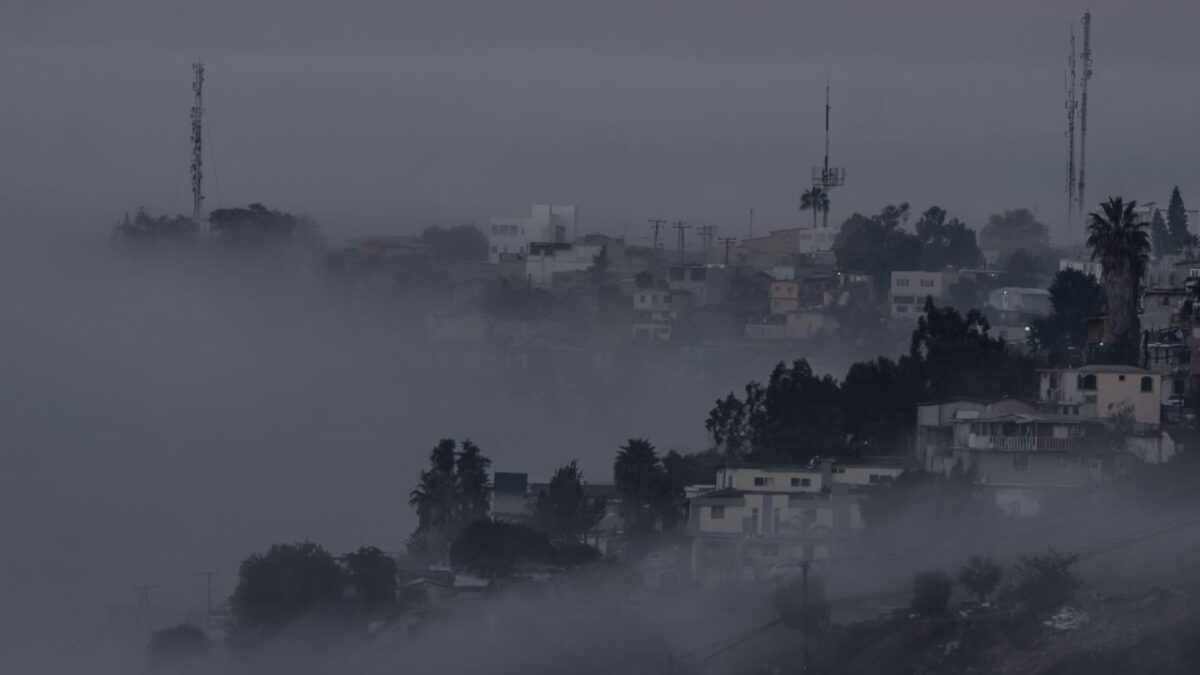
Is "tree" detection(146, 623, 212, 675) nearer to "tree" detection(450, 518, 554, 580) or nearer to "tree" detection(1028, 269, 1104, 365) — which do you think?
"tree" detection(450, 518, 554, 580)

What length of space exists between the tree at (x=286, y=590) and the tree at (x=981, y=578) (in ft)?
29.9

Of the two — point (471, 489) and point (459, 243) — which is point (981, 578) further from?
point (459, 243)

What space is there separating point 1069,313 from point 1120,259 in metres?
7.34

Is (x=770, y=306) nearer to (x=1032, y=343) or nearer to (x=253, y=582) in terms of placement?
(x=1032, y=343)

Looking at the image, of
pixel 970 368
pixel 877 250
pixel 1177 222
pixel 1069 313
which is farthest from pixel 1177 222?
pixel 970 368

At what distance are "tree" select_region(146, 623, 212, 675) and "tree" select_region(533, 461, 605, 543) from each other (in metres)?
5.63

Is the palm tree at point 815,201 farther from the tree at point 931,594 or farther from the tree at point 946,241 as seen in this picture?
the tree at point 931,594

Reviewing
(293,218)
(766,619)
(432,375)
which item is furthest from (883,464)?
(293,218)

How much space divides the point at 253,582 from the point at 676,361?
25.9m

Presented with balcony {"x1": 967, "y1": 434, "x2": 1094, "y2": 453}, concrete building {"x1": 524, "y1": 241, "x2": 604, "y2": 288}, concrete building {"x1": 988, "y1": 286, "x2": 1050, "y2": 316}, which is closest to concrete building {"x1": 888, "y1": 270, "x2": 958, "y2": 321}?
concrete building {"x1": 988, "y1": 286, "x2": 1050, "y2": 316}

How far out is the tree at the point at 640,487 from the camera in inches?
1574

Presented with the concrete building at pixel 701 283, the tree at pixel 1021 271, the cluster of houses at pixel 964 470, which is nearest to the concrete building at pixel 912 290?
the tree at pixel 1021 271

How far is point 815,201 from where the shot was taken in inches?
3002

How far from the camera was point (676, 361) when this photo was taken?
6225 centimetres
